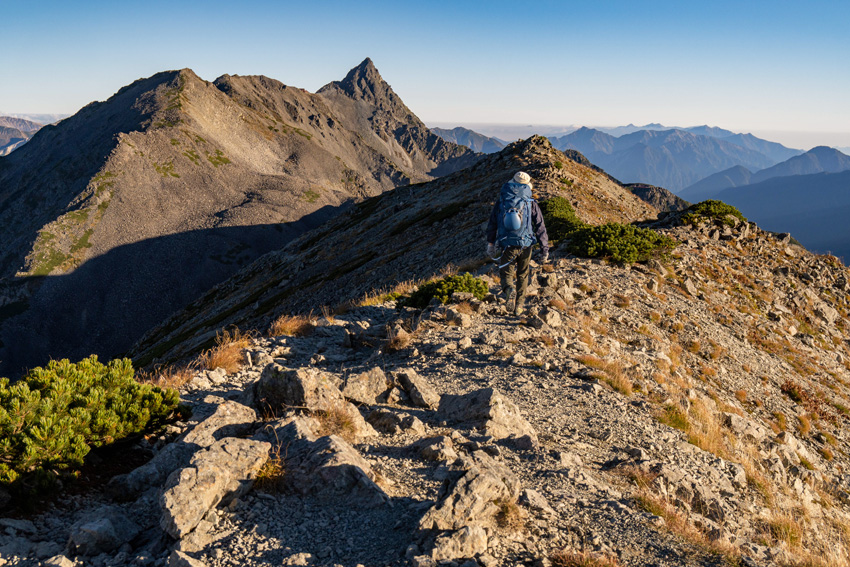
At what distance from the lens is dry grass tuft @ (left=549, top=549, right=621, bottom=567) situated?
453cm

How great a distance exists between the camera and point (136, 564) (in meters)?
4.85

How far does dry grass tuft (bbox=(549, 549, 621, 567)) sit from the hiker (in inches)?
390

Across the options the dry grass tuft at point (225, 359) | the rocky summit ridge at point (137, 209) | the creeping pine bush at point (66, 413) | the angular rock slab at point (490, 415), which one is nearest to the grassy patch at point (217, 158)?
the rocky summit ridge at point (137, 209)

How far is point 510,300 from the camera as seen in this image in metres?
15.2

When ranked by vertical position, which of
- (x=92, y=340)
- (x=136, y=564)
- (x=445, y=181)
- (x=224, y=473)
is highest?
(x=445, y=181)

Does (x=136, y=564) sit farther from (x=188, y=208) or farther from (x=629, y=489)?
(x=188, y=208)

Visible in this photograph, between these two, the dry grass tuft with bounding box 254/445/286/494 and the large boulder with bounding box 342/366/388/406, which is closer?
the dry grass tuft with bounding box 254/445/286/494

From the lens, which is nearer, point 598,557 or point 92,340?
point 598,557

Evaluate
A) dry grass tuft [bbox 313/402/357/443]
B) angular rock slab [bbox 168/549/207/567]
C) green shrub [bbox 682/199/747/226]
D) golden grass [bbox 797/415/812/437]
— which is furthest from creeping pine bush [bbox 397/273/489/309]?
green shrub [bbox 682/199/747/226]

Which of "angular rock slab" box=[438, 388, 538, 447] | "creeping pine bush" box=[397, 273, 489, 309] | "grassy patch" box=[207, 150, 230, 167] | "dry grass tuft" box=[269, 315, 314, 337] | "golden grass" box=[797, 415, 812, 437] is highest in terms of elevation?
"grassy patch" box=[207, 150, 230, 167]

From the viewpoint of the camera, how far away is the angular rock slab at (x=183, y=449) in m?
6.28

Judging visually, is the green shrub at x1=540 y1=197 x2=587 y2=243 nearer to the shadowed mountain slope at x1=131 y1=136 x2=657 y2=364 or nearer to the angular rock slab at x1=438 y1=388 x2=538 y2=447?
the shadowed mountain slope at x1=131 y1=136 x2=657 y2=364

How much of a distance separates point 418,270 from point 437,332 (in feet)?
68.9

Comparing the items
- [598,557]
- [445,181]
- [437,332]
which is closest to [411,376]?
[437,332]
